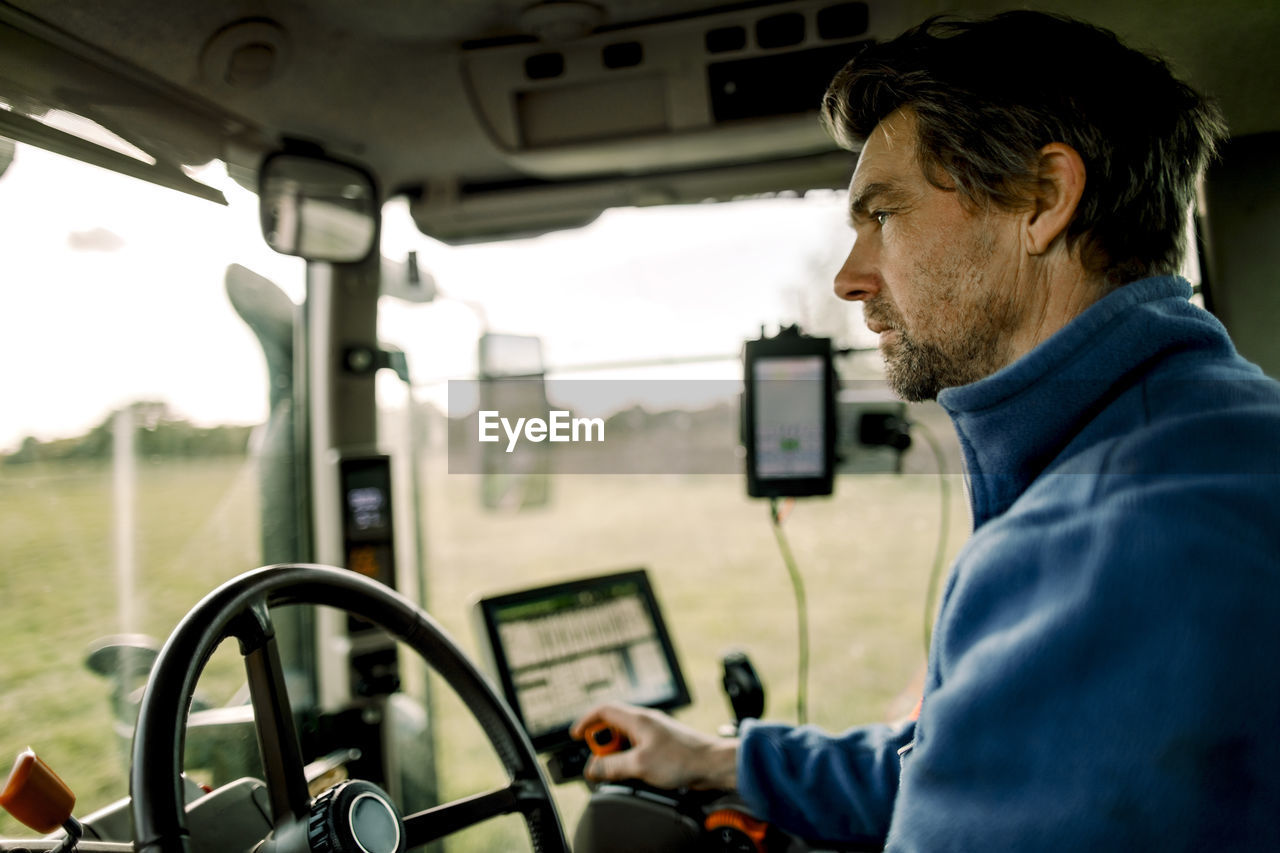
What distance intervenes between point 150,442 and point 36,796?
1.23 meters

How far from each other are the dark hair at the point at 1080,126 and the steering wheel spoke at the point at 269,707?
95 cm

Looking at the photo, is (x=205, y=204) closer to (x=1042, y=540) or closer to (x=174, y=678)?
(x=174, y=678)

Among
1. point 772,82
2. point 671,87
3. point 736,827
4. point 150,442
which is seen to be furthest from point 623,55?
point 150,442

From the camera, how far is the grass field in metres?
1.67

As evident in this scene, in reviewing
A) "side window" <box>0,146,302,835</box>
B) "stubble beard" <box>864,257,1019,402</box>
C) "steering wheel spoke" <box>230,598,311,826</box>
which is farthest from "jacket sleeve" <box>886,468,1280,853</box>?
"side window" <box>0,146,302,835</box>

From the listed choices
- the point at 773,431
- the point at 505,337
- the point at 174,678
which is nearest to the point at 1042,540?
the point at 174,678

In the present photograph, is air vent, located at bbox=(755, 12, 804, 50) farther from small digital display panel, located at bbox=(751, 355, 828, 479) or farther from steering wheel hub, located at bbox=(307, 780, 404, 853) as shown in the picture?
steering wheel hub, located at bbox=(307, 780, 404, 853)

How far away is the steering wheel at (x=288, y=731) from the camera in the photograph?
2.47 feet

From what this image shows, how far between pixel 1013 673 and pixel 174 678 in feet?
2.51

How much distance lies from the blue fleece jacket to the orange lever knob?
86 centimetres

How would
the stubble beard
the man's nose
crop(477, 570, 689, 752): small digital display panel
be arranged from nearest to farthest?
1. the stubble beard
2. the man's nose
3. crop(477, 570, 689, 752): small digital display panel

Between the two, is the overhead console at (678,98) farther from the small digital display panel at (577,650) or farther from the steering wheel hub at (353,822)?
the steering wheel hub at (353,822)

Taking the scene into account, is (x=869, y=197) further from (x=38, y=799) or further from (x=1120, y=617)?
(x=38, y=799)

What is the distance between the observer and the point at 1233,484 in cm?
70
